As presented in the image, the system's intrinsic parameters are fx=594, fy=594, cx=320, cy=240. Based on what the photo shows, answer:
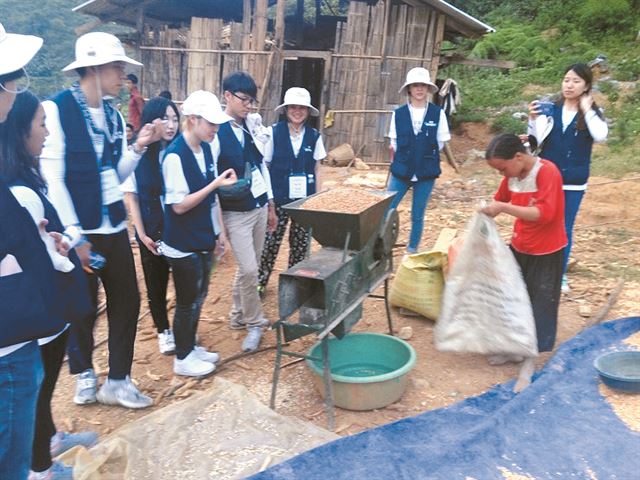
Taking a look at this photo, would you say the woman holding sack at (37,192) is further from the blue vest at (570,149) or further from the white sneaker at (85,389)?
the blue vest at (570,149)

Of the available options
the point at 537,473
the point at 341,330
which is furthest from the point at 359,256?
the point at 537,473

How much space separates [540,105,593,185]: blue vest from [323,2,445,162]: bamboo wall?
6438 mm

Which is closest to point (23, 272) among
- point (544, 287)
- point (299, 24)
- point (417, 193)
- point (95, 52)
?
point (95, 52)

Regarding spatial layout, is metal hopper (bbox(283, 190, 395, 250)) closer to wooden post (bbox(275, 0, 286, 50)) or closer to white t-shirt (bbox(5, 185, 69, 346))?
white t-shirt (bbox(5, 185, 69, 346))

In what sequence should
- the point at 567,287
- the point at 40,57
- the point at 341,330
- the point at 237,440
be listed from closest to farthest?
the point at 237,440 → the point at 341,330 → the point at 567,287 → the point at 40,57

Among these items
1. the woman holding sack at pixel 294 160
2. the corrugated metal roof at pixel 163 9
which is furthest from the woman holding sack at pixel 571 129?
the corrugated metal roof at pixel 163 9

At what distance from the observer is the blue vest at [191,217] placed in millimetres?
3580

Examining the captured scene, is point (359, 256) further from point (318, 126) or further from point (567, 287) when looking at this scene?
point (318, 126)

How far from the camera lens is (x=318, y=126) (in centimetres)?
1185

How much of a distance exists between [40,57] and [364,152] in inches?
745

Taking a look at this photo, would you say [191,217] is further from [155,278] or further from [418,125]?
[418,125]

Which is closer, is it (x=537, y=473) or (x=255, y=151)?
(x=537, y=473)

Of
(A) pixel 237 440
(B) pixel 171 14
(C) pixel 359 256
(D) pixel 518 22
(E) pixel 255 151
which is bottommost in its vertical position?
(A) pixel 237 440

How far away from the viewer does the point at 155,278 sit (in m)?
4.26
